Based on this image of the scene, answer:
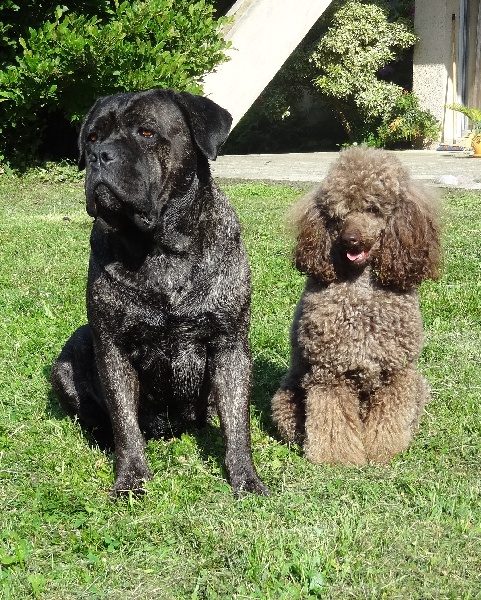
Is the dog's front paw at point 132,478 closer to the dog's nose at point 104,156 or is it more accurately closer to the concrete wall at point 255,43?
the dog's nose at point 104,156

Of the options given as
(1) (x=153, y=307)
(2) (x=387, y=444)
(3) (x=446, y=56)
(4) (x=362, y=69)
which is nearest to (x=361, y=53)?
(4) (x=362, y=69)

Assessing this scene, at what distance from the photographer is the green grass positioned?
290cm

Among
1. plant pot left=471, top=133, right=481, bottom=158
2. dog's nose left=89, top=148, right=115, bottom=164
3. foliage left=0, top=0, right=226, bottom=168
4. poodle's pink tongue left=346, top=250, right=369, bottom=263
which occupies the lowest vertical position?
plant pot left=471, top=133, right=481, bottom=158

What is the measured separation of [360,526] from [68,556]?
1.17 metres

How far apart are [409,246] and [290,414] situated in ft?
3.62

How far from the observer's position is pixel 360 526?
3.21m

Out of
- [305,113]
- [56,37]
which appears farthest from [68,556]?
[305,113]

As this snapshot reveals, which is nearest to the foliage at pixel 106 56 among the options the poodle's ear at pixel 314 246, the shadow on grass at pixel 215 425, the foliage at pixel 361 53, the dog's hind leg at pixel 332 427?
the foliage at pixel 361 53

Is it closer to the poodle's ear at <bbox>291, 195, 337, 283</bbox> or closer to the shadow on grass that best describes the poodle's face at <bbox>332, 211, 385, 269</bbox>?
the poodle's ear at <bbox>291, 195, 337, 283</bbox>

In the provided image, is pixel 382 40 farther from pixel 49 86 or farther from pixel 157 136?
pixel 157 136

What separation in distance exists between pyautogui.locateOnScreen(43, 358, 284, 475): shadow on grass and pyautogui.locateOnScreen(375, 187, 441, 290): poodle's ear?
117 centimetres

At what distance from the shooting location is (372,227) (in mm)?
4070

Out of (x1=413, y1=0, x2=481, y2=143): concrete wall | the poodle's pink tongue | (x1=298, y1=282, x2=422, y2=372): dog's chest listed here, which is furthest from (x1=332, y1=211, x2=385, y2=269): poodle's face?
(x1=413, y1=0, x2=481, y2=143): concrete wall

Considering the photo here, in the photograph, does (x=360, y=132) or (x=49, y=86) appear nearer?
(x=49, y=86)
